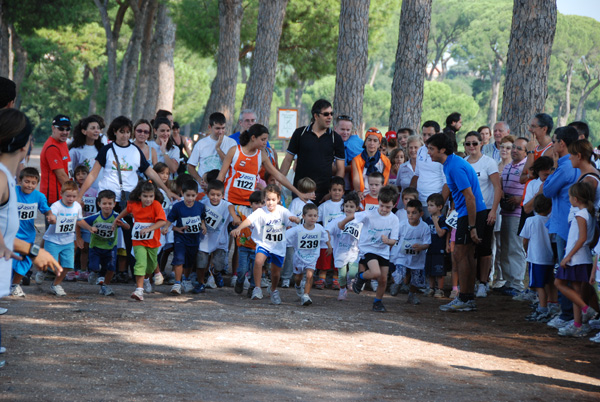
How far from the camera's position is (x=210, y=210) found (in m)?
9.83

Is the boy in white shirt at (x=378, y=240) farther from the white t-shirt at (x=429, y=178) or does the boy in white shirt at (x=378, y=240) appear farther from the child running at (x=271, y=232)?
the white t-shirt at (x=429, y=178)

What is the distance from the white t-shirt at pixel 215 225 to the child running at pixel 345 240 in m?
1.32

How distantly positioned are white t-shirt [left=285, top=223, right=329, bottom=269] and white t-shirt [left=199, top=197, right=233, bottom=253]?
0.90 metres

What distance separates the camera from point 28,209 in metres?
8.80

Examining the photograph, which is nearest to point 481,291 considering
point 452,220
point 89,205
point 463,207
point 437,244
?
point 437,244

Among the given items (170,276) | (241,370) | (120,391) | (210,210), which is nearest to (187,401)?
(120,391)

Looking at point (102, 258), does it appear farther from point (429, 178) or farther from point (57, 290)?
point (429, 178)

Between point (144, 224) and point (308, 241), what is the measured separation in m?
1.97

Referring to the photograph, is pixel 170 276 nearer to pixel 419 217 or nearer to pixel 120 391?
pixel 419 217

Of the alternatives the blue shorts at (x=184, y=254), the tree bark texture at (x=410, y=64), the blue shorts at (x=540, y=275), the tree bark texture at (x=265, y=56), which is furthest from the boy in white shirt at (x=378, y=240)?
the tree bark texture at (x=265, y=56)

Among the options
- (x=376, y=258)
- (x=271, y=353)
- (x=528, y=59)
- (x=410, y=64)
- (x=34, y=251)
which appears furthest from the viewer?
(x=410, y=64)

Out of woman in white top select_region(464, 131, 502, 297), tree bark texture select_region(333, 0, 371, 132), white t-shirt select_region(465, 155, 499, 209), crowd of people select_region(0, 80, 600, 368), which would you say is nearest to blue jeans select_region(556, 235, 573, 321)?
crowd of people select_region(0, 80, 600, 368)

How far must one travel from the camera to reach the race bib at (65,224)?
904 centimetres

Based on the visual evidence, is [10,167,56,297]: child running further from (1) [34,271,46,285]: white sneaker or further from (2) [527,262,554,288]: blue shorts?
(2) [527,262,554,288]: blue shorts
